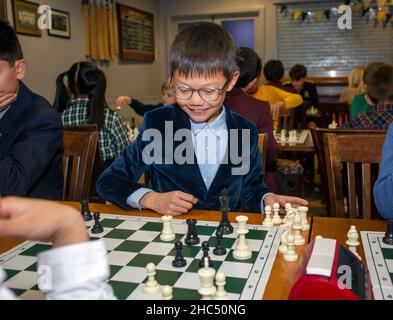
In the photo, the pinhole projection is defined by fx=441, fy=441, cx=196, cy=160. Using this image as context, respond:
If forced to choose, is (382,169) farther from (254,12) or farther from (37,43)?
(254,12)

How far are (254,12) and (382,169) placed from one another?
22.5 ft

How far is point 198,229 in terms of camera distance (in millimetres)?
1282

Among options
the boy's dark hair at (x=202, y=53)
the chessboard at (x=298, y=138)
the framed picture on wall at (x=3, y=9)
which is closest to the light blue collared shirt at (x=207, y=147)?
the boy's dark hair at (x=202, y=53)

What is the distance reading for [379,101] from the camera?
2.95m

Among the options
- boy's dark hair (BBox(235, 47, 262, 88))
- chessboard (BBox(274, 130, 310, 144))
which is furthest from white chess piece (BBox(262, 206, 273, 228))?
chessboard (BBox(274, 130, 310, 144))

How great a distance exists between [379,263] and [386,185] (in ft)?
0.96

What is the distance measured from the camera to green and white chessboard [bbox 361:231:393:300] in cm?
89

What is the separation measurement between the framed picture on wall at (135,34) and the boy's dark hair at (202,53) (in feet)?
17.2

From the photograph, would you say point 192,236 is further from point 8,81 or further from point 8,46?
point 8,46

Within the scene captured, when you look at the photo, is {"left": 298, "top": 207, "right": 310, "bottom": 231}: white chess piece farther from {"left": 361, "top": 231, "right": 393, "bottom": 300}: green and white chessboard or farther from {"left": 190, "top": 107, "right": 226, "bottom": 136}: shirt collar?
{"left": 190, "top": 107, "right": 226, "bottom": 136}: shirt collar

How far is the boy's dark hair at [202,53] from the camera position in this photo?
1.48 m

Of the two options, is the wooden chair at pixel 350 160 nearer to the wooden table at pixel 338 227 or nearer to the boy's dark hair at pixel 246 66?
the wooden table at pixel 338 227

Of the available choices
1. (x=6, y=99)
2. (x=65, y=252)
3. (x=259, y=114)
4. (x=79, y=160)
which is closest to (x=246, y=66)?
(x=259, y=114)
